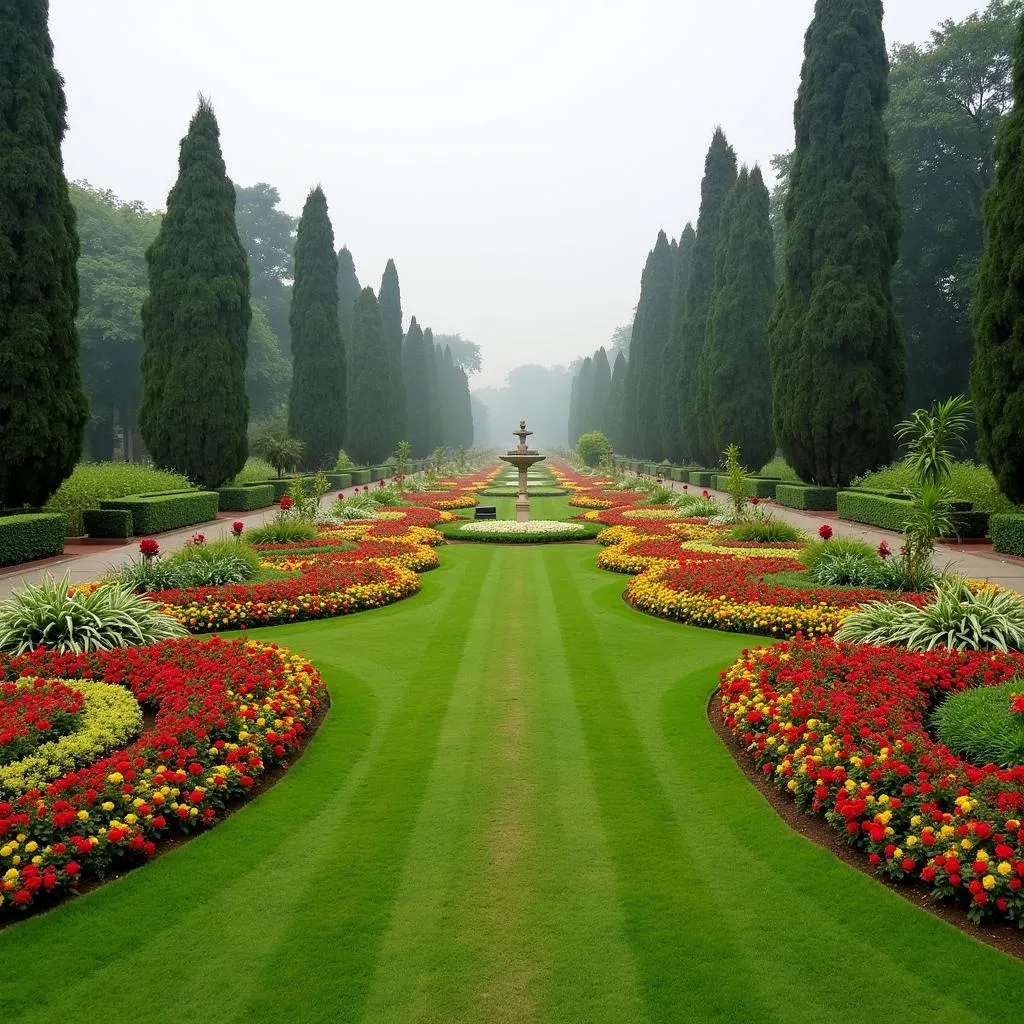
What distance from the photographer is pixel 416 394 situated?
56.2 m

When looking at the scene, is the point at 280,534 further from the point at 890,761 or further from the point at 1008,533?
the point at 1008,533

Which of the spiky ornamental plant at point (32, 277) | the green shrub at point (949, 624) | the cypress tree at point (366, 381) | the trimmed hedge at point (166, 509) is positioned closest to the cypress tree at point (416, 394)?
the cypress tree at point (366, 381)

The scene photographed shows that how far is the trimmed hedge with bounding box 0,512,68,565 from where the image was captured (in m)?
12.8

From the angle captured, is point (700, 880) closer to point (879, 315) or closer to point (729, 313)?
point (879, 315)

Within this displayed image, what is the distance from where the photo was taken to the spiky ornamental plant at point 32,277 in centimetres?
1483

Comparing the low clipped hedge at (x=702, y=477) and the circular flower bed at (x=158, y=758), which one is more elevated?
the low clipped hedge at (x=702, y=477)

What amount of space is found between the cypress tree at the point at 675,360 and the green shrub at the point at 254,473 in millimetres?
20287

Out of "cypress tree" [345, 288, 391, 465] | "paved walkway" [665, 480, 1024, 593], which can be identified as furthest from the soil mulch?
"cypress tree" [345, 288, 391, 465]

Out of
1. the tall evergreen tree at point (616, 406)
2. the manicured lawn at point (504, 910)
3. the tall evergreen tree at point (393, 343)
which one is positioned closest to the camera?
the manicured lawn at point (504, 910)

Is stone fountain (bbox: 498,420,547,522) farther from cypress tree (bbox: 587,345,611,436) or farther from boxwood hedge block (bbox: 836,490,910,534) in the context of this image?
cypress tree (bbox: 587,345,611,436)

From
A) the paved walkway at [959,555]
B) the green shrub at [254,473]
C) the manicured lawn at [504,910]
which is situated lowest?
the manicured lawn at [504,910]

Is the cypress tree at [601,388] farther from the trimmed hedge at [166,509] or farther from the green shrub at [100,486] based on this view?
the trimmed hedge at [166,509]

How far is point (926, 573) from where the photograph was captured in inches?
370

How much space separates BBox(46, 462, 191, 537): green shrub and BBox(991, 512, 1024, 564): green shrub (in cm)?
396
